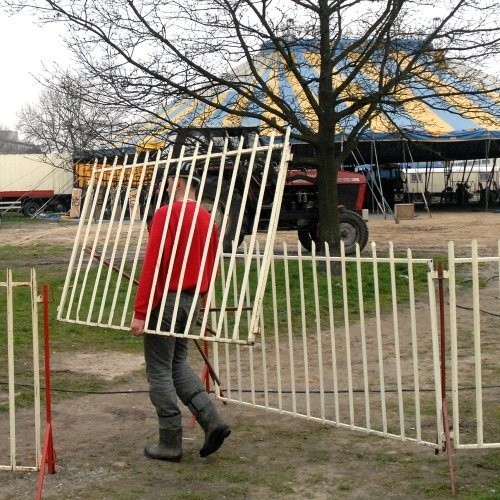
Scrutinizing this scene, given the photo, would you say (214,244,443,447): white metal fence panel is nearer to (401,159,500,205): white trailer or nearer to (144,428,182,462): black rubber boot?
(144,428,182,462): black rubber boot

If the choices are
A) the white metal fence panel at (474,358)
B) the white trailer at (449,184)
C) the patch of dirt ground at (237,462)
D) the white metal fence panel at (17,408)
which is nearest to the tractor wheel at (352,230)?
the white metal fence panel at (474,358)

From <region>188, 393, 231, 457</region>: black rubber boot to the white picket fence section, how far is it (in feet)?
2.62

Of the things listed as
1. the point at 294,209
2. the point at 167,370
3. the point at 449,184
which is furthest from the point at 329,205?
the point at 449,184

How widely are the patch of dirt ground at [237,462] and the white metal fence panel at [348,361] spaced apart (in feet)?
0.65

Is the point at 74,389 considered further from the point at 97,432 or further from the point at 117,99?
the point at 117,99

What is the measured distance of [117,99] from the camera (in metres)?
12.6

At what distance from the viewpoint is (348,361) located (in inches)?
238

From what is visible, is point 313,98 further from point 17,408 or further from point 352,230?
point 17,408

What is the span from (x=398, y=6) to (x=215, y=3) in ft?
8.16

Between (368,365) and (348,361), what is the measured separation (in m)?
2.33

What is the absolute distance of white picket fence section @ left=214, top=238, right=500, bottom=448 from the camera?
5547 mm

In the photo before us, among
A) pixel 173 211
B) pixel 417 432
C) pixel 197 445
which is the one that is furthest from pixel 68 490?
pixel 417 432

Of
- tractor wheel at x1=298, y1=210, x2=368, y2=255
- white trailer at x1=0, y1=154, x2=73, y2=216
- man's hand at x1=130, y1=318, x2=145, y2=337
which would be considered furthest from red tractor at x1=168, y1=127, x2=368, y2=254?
white trailer at x1=0, y1=154, x2=73, y2=216

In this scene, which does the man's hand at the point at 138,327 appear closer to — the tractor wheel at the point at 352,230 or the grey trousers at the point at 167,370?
the grey trousers at the point at 167,370
